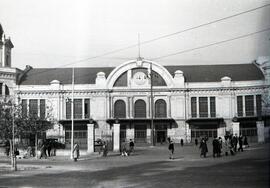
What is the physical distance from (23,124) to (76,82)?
22.7m

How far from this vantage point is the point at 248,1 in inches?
565

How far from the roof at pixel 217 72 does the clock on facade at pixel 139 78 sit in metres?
4.56

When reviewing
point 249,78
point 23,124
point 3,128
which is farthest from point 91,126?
point 249,78

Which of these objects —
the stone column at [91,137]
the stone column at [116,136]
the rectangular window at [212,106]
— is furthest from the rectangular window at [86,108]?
the stone column at [91,137]

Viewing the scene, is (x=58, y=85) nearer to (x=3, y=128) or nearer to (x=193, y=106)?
(x=193, y=106)

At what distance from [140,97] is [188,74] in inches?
272

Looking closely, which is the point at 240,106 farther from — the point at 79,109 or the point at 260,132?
the point at 260,132

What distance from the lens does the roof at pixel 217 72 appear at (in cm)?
5036

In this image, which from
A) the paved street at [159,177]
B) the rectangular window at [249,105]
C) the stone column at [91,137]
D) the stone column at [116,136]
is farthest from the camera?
the rectangular window at [249,105]

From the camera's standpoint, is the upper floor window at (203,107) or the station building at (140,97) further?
the upper floor window at (203,107)

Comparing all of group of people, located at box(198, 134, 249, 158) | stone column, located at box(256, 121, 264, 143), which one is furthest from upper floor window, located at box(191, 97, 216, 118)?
group of people, located at box(198, 134, 249, 158)

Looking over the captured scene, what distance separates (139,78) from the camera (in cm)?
5131

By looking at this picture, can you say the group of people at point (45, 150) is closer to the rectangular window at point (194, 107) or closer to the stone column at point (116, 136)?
the stone column at point (116, 136)

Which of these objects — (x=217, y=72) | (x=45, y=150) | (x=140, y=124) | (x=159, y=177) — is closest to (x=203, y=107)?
(x=217, y=72)
